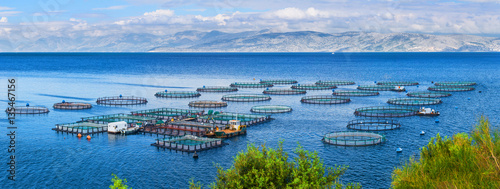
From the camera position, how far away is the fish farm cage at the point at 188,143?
302ft

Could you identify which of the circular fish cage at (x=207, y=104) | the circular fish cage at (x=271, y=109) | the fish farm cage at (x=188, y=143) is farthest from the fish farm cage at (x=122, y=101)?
the fish farm cage at (x=188, y=143)

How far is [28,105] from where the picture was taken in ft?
483

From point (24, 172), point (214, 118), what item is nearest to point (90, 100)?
point (214, 118)

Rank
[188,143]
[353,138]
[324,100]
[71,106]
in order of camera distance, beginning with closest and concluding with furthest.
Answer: [188,143] → [353,138] → [71,106] → [324,100]

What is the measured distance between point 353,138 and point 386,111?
42283mm

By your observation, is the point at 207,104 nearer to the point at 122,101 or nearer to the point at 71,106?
the point at 122,101

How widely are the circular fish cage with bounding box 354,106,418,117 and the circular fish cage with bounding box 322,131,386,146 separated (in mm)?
30574

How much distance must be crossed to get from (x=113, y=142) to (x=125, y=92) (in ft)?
330

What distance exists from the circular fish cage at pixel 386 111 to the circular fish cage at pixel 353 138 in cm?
3057

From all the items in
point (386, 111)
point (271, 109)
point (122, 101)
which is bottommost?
point (386, 111)

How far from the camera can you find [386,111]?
138875 millimetres

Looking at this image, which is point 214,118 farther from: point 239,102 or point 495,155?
point 495,155

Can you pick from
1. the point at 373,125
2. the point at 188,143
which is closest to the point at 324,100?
the point at 373,125

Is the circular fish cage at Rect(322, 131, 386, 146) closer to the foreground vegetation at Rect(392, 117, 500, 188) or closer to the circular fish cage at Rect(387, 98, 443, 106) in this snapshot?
the foreground vegetation at Rect(392, 117, 500, 188)
